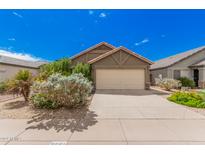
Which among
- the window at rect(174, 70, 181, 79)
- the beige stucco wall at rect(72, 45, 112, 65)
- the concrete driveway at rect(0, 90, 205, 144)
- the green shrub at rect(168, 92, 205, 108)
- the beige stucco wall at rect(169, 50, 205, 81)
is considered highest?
the beige stucco wall at rect(72, 45, 112, 65)

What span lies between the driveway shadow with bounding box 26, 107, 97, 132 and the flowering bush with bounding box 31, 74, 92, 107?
1.61 ft

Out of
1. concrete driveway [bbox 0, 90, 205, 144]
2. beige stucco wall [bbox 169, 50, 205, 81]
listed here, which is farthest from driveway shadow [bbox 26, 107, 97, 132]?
beige stucco wall [bbox 169, 50, 205, 81]

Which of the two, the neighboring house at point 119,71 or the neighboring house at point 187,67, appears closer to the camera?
the neighboring house at point 119,71

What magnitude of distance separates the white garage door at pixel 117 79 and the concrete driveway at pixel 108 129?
932cm

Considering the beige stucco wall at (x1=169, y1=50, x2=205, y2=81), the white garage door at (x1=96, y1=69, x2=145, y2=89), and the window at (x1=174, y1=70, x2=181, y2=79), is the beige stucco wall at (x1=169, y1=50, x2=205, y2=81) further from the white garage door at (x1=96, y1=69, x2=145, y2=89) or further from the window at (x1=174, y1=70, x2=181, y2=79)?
the white garage door at (x1=96, y1=69, x2=145, y2=89)

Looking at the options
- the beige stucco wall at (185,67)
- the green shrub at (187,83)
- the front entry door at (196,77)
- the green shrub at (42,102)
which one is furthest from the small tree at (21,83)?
the front entry door at (196,77)

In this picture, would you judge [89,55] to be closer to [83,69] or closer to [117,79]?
[83,69]

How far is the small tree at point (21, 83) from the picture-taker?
8.55 metres

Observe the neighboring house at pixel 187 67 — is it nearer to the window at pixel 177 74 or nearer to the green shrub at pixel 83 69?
the window at pixel 177 74

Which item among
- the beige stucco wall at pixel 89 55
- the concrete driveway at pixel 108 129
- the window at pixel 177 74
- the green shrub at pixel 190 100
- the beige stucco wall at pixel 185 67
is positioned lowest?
the concrete driveway at pixel 108 129

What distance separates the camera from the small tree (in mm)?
8555

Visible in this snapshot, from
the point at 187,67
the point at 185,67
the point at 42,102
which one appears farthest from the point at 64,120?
the point at 187,67

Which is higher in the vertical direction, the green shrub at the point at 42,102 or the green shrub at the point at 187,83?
the green shrub at the point at 187,83

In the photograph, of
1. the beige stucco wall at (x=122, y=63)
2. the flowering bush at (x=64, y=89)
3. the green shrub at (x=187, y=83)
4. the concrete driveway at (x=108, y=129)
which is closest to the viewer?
the concrete driveway at (x=108, y=129)
